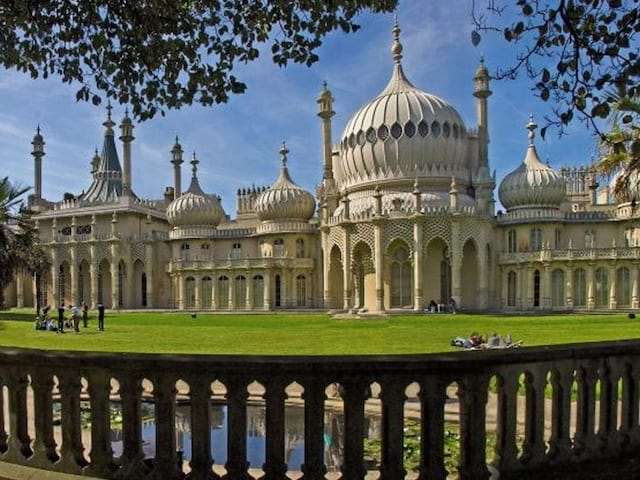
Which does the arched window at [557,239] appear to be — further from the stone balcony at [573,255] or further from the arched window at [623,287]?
the arched window at [623,287]

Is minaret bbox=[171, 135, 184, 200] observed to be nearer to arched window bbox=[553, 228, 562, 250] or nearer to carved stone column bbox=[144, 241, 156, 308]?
carved stone column bbox=[144, 241, 156, 308]

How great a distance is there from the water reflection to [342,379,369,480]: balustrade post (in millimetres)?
2436

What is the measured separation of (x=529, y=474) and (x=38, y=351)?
14.1ft

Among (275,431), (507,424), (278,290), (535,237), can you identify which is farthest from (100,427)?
→ (278,290)

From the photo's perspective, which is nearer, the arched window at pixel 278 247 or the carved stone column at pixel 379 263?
the carved stone column at pixel 379 263

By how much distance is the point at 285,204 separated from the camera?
5941 centimetres

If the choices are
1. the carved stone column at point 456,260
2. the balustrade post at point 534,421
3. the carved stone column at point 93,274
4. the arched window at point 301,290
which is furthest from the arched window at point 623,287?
the carved stone column at point 93,274

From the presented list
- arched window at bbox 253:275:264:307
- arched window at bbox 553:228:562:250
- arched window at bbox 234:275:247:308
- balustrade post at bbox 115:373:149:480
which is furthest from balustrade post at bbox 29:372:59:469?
arched window at bbox 234:275:247:308

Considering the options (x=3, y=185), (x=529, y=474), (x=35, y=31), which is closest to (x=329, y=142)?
(x=3, y=185)

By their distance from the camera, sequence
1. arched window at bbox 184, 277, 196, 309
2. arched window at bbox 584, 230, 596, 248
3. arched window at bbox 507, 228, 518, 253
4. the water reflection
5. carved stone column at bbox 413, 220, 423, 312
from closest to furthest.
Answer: the water reflection
carved stone column at bbox 413, 220, 423, 312
arched window at bbox 584, 230, 596, 248
arched window at bbox 507, 228, 518, 253
arched window at bbox 184, 277, 196, 309

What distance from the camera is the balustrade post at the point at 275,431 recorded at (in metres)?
4.38

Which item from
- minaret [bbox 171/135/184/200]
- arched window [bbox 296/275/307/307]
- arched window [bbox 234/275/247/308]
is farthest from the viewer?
minaret [bbox 171/135/184/200]

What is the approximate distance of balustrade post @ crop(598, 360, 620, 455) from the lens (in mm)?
5207

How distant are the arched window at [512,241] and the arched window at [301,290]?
19868 millimetres
